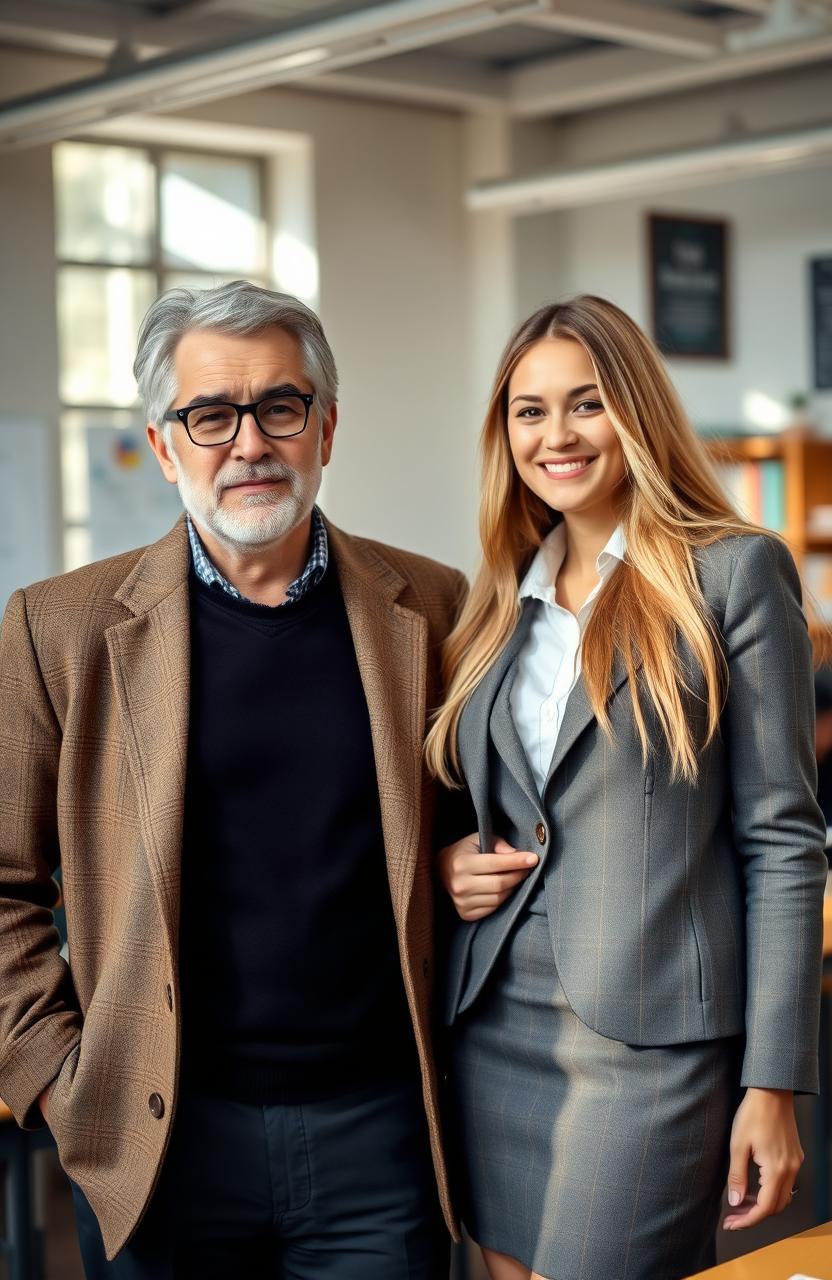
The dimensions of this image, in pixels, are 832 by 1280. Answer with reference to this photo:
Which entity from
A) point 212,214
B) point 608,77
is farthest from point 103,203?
point 608,77

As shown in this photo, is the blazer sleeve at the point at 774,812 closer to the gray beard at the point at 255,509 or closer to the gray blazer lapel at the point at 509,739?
the gray blazer lapel at the point at 509,739

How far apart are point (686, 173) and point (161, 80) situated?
212 cm

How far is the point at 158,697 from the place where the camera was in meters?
1.87

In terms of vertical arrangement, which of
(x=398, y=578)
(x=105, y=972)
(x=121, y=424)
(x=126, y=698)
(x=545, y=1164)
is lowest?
(x=545, y=1164)

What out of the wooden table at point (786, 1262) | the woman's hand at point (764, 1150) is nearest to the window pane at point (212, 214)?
the woman's hand at point (764, 1150)

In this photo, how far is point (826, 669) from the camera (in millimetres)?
5031

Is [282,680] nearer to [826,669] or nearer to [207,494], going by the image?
[207,494]

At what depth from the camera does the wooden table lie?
1526 mm

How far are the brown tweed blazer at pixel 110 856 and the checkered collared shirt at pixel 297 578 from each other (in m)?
0.03

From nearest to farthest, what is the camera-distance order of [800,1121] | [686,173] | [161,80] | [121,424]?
[800,1121], [161,80], [686,173], [121,424]

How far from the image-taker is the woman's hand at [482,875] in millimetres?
1861

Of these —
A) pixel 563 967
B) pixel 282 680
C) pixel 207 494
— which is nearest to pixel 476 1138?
pixel 563 967

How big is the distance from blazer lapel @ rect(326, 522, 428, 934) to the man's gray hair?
0.23m

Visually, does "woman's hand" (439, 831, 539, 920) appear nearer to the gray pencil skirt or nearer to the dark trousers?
the gray pencil skirt
